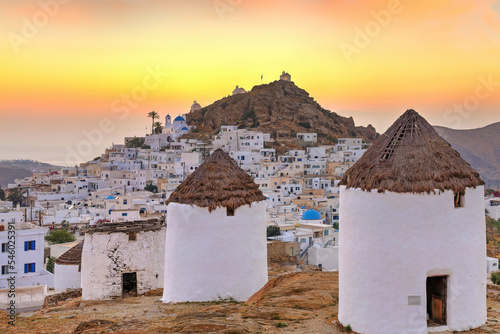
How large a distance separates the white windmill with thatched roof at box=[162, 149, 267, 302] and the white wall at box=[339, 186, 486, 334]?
4.54 meters

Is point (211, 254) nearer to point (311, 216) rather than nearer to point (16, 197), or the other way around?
point (311, 216)

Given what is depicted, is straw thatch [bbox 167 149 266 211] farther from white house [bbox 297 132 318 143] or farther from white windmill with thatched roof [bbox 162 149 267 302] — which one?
white house [bbox 297 132 318 143]

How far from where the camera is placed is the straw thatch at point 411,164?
9.14m

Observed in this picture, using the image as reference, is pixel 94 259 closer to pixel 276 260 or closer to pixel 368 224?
pixel 368 224

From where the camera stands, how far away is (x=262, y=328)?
999 cm

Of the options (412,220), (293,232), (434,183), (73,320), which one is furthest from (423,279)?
A: (293,232)

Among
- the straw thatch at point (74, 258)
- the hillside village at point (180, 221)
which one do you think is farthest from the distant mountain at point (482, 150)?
the straw thatch at point (74, 258)

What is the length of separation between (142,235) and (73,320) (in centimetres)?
446

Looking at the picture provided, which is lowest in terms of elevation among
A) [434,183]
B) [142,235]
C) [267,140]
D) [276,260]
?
[276,260]

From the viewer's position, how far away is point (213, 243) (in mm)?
13539

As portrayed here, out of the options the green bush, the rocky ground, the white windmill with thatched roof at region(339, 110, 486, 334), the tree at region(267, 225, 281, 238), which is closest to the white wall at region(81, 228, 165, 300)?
the rocky ground

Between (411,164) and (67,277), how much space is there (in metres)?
17.8

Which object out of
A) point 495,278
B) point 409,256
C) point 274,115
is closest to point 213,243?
point 409,256

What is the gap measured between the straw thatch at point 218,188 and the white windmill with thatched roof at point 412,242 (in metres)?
4.34
